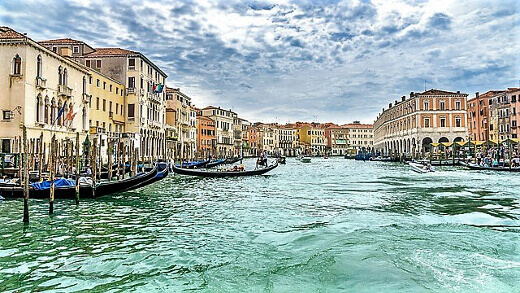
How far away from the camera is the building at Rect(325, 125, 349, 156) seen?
272ft

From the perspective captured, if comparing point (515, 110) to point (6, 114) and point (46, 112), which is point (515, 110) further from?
point (6, 114)

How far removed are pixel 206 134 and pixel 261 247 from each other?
44.0 m

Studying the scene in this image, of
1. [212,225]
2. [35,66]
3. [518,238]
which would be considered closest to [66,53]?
[35,66]

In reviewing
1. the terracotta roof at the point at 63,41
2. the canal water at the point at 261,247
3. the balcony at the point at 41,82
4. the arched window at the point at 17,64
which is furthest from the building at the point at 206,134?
the canal water at the point at 261,247

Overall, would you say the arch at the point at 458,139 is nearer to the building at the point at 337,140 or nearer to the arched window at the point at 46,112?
the arched window at the point at 46,112

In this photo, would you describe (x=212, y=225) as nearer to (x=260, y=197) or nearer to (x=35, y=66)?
(x=260, y=197)

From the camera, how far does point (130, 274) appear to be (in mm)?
4504

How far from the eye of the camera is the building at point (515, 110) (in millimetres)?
34531

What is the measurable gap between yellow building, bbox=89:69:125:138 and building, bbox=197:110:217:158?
21827 millimetres

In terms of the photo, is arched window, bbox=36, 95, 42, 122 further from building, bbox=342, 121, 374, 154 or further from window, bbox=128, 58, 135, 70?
building, bbox=342, 121, 374, 154

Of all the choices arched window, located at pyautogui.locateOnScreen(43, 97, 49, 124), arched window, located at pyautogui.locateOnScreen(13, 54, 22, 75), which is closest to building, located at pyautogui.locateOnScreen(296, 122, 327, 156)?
arched window, located at pyautogui.locateOnScreen(43, 97, 49, 124)

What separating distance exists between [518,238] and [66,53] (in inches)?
880

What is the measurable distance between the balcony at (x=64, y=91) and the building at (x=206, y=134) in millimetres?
28652

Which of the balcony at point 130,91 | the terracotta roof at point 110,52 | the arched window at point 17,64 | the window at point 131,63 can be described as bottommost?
the arched window at point 17,64
